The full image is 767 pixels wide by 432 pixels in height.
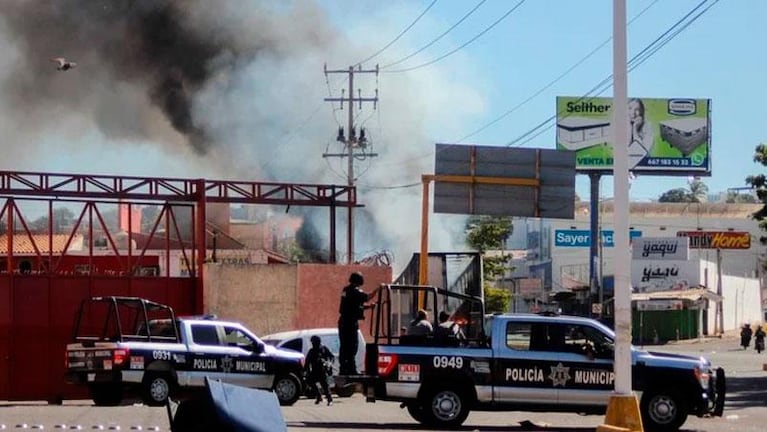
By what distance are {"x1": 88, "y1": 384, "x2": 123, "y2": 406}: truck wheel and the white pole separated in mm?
11340

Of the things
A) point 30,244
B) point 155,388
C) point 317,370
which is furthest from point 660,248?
point 155,388

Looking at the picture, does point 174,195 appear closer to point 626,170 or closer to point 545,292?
point 626,170

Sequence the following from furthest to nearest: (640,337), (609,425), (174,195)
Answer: (640,337)
(174,195)
(609,425)

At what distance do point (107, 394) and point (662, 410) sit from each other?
33.0 feet

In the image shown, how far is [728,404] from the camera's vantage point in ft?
83.4

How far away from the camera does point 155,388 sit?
76.3ft

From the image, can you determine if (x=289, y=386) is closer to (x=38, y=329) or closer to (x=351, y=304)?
(x=351, y=304)

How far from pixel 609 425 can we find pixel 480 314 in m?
5.24

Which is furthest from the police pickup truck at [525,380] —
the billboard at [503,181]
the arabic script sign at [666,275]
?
Result: the arabic script sign at [666,275]

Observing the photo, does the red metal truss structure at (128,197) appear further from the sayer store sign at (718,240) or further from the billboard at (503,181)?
the sayer store sign at (718,240)

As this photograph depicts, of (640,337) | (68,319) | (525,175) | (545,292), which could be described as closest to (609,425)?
(525,175)

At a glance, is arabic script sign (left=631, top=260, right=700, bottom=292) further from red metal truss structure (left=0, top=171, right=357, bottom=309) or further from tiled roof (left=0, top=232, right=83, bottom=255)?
red metal truss structure (left=0, top=171, right=357, bottom=309)

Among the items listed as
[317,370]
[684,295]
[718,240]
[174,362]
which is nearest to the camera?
[174,362]

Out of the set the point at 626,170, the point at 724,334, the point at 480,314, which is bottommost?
the point at 724,334
